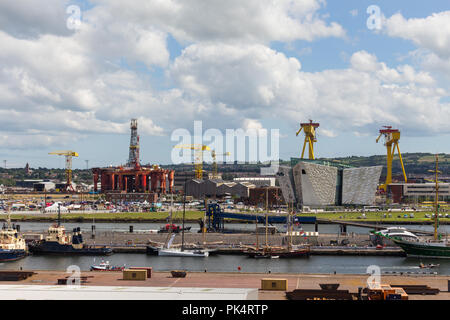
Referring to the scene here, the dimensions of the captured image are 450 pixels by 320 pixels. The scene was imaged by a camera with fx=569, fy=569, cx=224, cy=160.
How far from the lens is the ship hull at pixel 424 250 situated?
4616cm

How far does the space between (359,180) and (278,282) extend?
9148 centimetres

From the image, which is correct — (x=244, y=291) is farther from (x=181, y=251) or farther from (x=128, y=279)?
(x=181, y=251)

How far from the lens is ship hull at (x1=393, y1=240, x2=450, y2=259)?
151 ft

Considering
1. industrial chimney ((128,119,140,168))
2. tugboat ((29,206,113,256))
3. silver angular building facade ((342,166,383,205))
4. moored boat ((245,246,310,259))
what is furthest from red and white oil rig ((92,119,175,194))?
moored boat ((245,246,310,259))

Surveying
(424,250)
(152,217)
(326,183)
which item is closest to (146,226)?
(152,217)

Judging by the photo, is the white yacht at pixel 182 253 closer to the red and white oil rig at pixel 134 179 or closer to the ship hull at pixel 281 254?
the ship hull at pixel 281 254

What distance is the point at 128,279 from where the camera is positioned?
2827cm

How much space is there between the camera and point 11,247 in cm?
4591

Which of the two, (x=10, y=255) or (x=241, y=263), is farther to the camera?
(x=10, y=255)

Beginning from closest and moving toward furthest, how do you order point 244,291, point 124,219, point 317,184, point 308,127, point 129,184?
point 244,291 < point 124,219 < point 317,184 < point 308,127 < point 129,184

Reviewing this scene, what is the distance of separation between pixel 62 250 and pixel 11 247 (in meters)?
4.21

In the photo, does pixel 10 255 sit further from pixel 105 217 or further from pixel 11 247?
pixel 105 217

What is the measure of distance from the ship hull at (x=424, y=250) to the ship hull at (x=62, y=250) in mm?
24425
